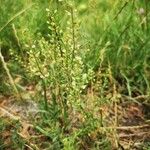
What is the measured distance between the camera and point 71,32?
7.50 feet

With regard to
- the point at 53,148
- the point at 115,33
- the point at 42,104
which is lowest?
the point at 53,148

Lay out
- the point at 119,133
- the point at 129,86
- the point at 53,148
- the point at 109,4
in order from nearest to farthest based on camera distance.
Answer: the point at 53,148 → the point at 119,133 → the point at 129,86 → the point at 109,4

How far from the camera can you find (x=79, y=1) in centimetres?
393

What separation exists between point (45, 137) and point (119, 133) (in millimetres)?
399

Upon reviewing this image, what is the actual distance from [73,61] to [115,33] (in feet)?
2.96

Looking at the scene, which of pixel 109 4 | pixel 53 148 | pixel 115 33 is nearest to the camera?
pixel 53 148

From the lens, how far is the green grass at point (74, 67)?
7.60 ft

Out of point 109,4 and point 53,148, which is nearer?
point 53,148

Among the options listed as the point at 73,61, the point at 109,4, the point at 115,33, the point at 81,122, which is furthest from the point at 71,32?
the point at 109,4

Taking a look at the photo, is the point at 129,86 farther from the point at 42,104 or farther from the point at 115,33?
the point at 42,104

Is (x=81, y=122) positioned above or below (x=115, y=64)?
below

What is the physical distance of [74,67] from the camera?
7.56 ft

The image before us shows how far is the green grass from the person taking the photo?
2316 mm

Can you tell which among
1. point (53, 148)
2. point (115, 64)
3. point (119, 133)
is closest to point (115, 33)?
point (115, 64)
